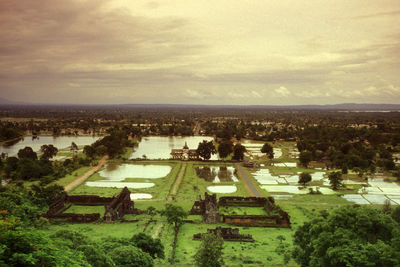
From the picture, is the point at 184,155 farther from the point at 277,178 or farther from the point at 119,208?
the point at 119,208

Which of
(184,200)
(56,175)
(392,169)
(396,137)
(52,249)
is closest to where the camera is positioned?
(52,249)

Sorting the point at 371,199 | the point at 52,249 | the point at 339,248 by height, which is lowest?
the point at 371,199

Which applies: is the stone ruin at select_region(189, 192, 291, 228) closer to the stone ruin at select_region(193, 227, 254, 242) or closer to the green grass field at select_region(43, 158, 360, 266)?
the green grass field at select_region(43, 158, 360, 266)

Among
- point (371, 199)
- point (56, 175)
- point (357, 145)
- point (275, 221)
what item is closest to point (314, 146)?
point (357, 145)

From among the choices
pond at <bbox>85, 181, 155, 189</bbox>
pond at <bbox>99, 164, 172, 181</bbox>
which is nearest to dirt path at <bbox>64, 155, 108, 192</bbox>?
pond at <bbox>99, 164, 172, 181</bbox>

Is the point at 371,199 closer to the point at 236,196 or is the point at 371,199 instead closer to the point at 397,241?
the point at 236,196

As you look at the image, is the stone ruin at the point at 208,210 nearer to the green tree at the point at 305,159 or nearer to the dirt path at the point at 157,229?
the dirt path at the point at 157,229
